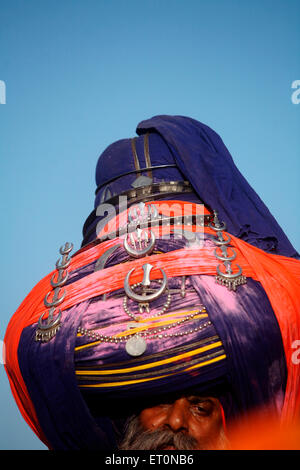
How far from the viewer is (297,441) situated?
1576 millimetres

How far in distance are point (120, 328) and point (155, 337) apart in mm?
118

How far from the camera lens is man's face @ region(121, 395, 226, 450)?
5.30ft

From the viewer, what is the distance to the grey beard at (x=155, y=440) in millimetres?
1605

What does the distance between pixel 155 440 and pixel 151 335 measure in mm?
394

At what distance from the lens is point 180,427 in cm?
162

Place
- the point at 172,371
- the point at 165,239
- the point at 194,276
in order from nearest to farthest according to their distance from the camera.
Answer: the point at 172,371 < the point at 194,276 < the point at 165,239

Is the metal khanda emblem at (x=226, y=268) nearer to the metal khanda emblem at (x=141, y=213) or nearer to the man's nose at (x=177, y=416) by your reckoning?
the metal khanda emblem at (x=141, y=213)

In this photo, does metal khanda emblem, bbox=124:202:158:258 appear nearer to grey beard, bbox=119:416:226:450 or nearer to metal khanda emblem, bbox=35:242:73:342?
metal khanda emblem, bbox=35:242:73:342

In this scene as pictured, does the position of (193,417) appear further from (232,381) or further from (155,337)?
(155,337)

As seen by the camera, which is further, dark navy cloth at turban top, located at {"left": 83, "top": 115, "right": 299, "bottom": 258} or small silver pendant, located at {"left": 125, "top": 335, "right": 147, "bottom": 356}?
dark navy cloth at turban top, located at {"left": 83, "top": 115, "right": 299, "bottom": 258}

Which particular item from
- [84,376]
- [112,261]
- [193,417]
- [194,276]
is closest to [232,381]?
[193,417]

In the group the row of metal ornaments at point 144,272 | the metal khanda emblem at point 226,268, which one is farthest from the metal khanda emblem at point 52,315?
the metal khanda emblem at point 226,268

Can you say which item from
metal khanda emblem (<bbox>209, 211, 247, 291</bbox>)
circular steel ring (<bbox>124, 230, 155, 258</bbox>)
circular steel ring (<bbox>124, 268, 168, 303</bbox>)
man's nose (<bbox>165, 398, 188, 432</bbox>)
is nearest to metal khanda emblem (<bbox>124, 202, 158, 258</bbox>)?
circular steel ring (<bbox>124, 230, 155, 258</bbox>)

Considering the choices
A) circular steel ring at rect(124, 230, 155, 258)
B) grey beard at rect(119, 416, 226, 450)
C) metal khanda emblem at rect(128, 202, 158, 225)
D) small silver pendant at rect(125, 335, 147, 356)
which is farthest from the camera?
metal khanda emblem at rect(128, 202, 158, 225)
